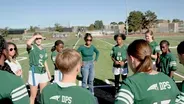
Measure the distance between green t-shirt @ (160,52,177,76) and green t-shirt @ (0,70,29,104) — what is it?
16.0 feet

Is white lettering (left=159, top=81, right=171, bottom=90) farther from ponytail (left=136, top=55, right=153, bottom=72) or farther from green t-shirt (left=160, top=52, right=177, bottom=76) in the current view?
green t-shirt (left=160, top=52, right=177, bottom=76)

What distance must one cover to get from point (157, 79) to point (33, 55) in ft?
16.3

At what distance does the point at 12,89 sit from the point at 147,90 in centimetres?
132

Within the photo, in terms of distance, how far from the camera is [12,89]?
2.41m

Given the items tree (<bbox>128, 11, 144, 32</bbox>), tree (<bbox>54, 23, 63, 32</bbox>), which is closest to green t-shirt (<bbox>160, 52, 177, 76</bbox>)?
tree (<bbox>128, 11, 144, 32</bbox>)

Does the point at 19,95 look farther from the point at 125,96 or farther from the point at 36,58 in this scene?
the point at 36,58

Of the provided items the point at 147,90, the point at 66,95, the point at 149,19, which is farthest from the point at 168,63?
the point at 149,19

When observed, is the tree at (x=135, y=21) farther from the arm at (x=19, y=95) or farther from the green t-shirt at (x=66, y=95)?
the arm at (x=19, y=95)

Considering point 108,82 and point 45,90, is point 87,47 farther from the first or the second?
point 45,90

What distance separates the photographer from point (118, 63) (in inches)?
327

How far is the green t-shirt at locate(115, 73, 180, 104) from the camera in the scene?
244 cm

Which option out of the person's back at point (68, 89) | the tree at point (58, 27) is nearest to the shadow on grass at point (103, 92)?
the person's back at point (68, 89)

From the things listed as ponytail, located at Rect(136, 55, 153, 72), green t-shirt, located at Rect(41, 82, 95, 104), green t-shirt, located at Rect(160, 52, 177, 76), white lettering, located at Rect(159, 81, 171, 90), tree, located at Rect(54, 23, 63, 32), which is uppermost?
ponytail, located at Rect(136, 55, 153, 72)

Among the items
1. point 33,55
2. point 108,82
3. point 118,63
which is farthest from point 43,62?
point 108,82
